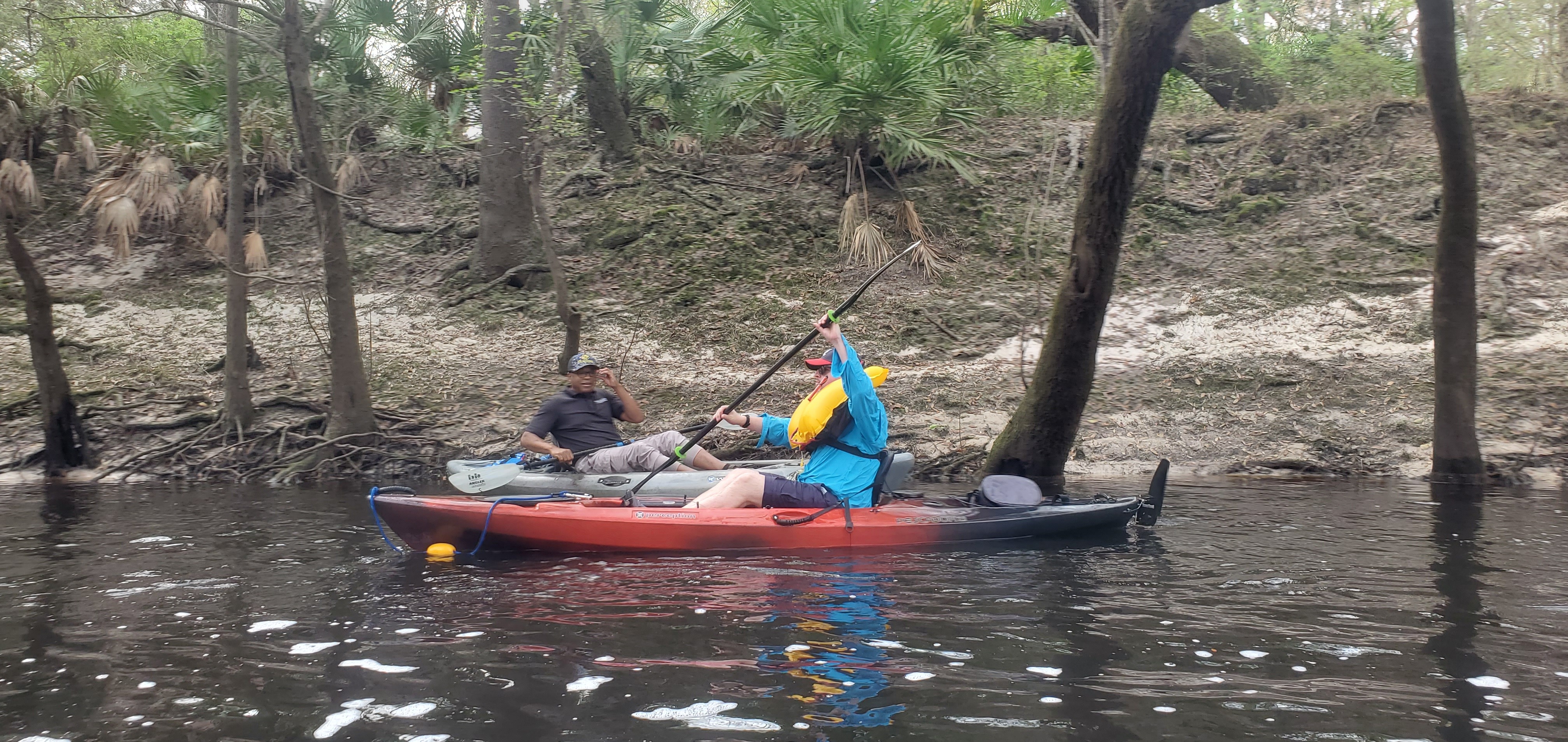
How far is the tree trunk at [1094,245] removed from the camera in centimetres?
673

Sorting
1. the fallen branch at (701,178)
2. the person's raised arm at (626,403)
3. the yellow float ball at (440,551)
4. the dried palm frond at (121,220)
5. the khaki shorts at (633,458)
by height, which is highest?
the fallen branch at (701,178)

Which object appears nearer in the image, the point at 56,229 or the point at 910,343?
the point at 910,343

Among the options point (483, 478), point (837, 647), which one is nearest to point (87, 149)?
point (483, 478)

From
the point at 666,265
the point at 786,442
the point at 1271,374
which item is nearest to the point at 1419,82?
the point at 1271,374

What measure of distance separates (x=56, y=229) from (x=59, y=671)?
12849mm

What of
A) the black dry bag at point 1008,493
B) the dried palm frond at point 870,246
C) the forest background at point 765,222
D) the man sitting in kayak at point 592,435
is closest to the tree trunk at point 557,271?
the forest background at point 765,222

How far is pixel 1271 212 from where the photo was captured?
43.8 ft

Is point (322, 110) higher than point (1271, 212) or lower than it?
higher

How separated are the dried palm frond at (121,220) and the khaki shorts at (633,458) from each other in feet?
26.6

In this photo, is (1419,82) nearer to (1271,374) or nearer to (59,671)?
(1271,374)

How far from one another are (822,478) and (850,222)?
6.90 meters

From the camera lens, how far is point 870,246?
498 inches

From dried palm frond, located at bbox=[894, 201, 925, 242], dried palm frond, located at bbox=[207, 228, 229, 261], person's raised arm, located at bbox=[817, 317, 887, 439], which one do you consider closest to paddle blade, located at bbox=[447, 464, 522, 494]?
person's raised arm, located at bbox=[817, 317, 887, 439]

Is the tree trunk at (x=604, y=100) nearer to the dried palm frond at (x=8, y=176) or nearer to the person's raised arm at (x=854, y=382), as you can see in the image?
the dried palm frond at (x=8, y=176)
